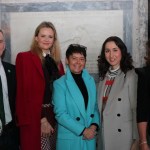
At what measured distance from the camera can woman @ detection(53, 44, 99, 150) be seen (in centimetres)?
239

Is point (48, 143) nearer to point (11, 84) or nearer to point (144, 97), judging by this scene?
point (11, 84)

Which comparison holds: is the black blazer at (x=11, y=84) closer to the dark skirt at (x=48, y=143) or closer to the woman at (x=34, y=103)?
the woman at (x=34, y=103)

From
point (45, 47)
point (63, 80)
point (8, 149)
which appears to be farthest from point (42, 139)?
point (45, 47)

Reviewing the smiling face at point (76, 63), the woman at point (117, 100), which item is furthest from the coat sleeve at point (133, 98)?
the smiling face at point (76, 63)

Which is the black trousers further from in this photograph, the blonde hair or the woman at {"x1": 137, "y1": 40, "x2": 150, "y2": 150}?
the woman at {"x1": 137, "y1": 40, "x2": 150, "y2": 150}

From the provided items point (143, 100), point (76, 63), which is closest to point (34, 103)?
point (76, 63)

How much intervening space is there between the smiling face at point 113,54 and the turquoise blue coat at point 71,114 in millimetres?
353

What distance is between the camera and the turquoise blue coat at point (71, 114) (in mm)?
2408

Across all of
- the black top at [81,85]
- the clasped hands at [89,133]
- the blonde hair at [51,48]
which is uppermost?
the blonde hair at [51,48]

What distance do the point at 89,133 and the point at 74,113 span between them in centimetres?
20

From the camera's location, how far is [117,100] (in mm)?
2393

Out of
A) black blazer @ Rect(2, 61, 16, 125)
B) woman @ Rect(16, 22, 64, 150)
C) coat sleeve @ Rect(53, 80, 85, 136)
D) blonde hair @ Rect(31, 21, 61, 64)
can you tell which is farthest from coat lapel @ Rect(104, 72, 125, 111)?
black blazer @ Rect(2, 61, 16, 125)

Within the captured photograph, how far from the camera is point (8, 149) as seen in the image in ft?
8.27

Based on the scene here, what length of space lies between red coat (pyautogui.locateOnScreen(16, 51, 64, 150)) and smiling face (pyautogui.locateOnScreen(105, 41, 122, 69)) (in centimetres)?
59
